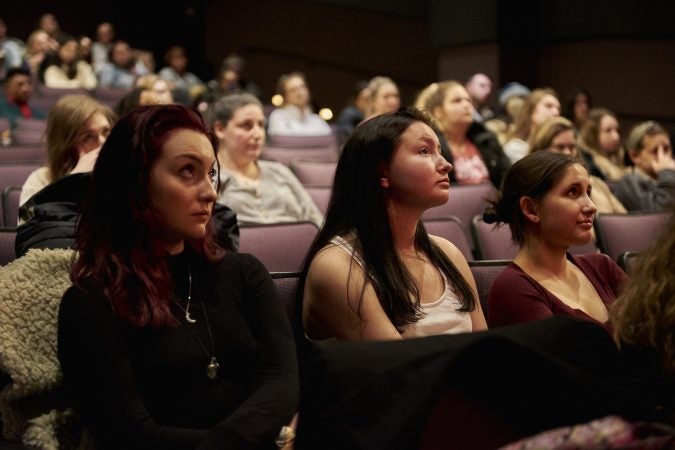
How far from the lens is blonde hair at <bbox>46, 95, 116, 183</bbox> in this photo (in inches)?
110

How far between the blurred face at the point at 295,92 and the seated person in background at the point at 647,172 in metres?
2.86

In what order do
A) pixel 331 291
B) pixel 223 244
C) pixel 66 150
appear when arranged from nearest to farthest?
pixel 331 291
pixel 223 244
pixel 66 150

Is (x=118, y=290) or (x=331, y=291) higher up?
(x=118, y=290)

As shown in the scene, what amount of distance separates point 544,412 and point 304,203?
262 cm

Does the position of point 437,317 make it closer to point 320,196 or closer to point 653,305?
point 653,305

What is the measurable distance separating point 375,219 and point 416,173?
140mm

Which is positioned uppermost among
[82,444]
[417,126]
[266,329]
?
[417,126]

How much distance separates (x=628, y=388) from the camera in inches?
38.0

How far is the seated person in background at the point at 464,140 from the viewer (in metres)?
4.21

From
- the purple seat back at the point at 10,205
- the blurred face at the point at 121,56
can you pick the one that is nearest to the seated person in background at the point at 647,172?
the purple seat back at the point at 10,205

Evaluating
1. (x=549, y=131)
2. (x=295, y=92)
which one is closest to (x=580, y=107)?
(x=295, y=92)

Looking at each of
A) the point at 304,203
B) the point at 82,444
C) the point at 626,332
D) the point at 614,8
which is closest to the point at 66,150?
the point at 304,203

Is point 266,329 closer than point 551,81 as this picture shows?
Yes

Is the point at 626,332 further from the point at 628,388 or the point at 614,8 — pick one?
the point at 614,8
